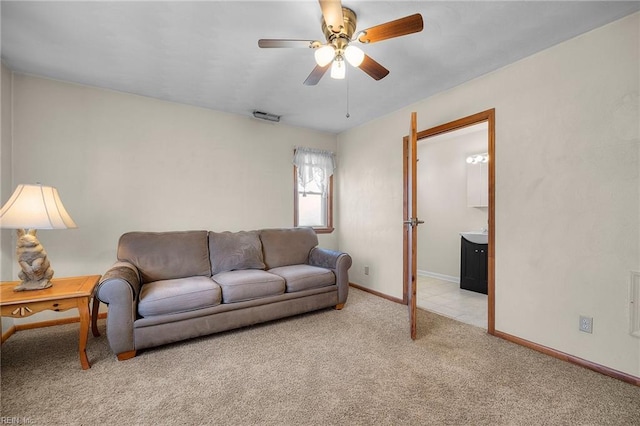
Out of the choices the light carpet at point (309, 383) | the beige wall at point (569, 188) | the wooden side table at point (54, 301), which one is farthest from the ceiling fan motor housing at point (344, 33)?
the wooden side table at point (54, 301)

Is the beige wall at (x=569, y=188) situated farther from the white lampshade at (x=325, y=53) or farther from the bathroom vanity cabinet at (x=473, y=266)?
the white lampshade at (x=325, y=53)

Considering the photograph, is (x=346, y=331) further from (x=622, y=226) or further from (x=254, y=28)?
(x=254, y=28)

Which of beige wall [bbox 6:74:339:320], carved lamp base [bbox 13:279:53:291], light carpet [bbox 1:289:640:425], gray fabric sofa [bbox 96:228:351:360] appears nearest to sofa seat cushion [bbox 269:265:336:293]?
gray fabric sofa [bbox 96:228:351:360]

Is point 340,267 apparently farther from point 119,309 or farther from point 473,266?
point 473,266

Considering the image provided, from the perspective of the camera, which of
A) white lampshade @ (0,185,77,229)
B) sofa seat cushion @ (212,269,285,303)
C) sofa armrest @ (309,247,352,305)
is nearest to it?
white lampshade @ (0,185,77,229)

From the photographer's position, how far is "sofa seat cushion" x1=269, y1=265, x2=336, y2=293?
2951mm

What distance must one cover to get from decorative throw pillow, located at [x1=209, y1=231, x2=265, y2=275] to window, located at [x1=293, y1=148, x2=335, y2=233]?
1.07 metres

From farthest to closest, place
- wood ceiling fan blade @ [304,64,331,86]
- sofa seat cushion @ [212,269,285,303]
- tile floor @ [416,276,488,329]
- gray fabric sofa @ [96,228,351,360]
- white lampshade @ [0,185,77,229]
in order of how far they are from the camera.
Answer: tile floor @ [416,276,488,329] → sofa seat cushion @ [212,269,285,303] → gray fabric sofa @ [96,228,351,360] → wood ceiling fan blade @ [304,64,331,86] → white lampshade @ [0,185,77,229]

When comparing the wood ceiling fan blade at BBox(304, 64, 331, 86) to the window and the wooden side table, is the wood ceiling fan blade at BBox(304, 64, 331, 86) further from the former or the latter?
the wooden side table

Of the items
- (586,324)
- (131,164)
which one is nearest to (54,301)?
(131,164)

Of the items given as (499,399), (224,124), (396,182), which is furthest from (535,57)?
(224,124)

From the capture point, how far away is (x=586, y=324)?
206 centimetres

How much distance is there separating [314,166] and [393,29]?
9.35ft

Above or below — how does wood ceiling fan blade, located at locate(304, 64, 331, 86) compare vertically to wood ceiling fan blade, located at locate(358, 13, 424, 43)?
below
